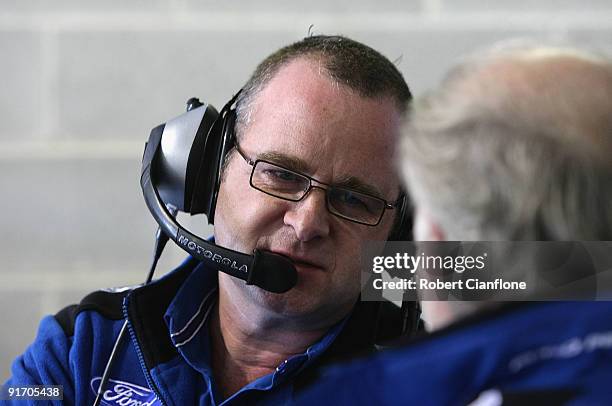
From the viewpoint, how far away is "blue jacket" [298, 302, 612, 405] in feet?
2.14

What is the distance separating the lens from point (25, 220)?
6.37 ft

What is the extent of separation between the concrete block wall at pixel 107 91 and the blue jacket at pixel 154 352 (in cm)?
48

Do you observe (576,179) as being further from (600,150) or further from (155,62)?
(155,62)

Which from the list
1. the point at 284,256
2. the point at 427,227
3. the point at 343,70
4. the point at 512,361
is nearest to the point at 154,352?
the point at 284,256

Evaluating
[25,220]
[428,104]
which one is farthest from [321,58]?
[25,220]

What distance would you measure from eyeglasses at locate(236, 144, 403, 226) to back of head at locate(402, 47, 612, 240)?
1.76 ft

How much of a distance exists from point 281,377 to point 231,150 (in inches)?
14.0

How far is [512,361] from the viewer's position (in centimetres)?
67

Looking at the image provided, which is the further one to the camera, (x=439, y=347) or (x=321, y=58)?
(x=321, y=58)

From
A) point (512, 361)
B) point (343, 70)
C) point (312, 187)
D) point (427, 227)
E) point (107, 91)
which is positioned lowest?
point (512, 361)

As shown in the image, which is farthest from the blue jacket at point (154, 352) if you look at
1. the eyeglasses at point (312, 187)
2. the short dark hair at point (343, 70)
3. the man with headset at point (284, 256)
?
the short dark hair at point (343, 70)

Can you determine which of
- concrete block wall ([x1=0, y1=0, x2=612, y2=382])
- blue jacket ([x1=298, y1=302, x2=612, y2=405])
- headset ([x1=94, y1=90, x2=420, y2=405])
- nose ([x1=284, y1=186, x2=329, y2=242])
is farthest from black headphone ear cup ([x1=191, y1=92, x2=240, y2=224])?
blue jacket ([x1=298, y1=302, x2=612, y2=405])

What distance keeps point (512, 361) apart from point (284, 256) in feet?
2.11

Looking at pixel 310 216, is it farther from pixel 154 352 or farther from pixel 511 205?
pixel 511 205
